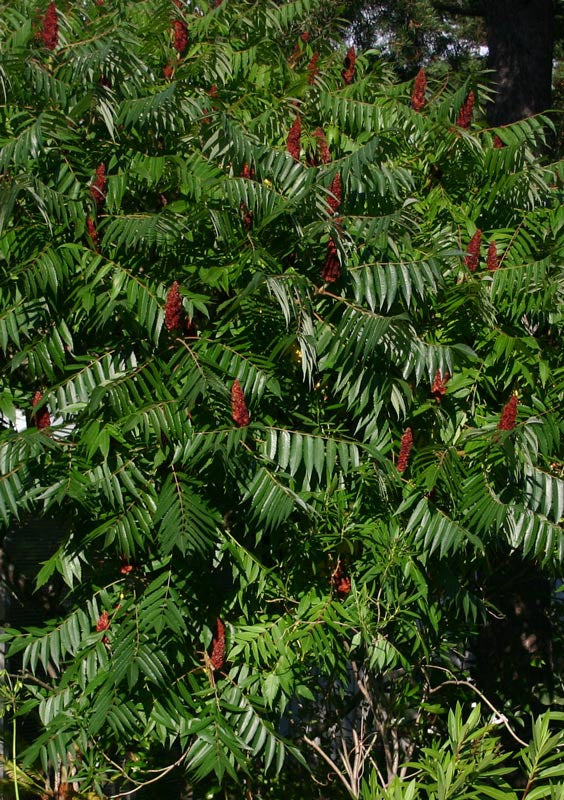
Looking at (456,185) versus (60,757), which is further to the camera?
(456,185)

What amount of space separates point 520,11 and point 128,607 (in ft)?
20.2

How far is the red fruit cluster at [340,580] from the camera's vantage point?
12.7ft

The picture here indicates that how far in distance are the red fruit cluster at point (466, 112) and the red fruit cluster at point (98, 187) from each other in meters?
1.80

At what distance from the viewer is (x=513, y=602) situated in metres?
6.22

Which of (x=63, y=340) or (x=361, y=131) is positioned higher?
(x=361, y=131)

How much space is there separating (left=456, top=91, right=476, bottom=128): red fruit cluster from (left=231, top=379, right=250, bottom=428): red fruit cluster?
6.47 feet

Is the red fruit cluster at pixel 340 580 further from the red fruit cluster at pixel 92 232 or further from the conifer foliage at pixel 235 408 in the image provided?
the red fruit cluster at pixel 92 232

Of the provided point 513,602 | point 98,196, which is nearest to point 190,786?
point 513,602

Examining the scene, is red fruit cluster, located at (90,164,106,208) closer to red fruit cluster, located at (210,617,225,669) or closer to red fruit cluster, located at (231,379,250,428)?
red fruit cluster, located at (231,379,250,428)

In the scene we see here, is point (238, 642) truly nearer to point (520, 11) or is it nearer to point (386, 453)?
point (386, 453)

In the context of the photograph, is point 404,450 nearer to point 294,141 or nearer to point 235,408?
point 235,408

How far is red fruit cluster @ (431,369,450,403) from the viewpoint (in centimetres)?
395

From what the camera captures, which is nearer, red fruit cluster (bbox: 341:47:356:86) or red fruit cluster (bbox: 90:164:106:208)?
red fruit cluster (bbox: 90:164:106:208)

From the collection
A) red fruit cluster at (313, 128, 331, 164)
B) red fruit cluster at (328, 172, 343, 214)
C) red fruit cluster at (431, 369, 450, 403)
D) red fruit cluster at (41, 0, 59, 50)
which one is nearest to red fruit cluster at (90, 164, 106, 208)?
red fruit cluster at (41, 0, 59, 50)
